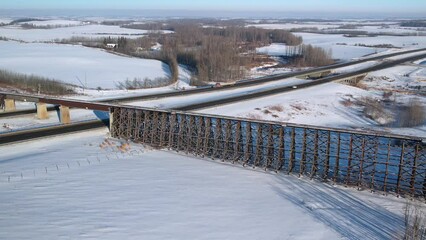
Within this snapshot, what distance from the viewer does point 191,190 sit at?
22.2 metres

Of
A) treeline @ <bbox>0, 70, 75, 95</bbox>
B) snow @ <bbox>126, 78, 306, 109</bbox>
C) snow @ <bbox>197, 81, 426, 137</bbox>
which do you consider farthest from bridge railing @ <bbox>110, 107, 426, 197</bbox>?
treeline @ <bbox>0, 70, 75, 95</bbox>

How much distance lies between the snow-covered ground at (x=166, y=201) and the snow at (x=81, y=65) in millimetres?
34667

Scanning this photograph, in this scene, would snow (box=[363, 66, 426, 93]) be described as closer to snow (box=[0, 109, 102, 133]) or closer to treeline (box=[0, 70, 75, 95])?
snow (box=[0, 109, 102, 133])

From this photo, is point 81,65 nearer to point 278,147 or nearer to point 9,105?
point 9,105

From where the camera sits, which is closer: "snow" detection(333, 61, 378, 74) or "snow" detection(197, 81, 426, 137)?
"snow" detection(197, 81, 426, 137)

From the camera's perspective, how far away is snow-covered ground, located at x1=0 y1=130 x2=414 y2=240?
57.8 ft

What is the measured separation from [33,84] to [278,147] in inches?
1379

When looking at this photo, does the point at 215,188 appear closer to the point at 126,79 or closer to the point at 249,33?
the point at 126,79

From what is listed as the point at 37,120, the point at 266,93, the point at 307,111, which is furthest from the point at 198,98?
the point at 37,120

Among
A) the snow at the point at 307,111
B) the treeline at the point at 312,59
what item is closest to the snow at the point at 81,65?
the snow at the point at 307,111

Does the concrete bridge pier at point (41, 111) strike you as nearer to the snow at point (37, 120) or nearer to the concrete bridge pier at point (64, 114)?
the snow at point (37, 120)

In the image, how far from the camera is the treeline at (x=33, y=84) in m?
49.2

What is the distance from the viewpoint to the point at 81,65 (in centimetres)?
7794

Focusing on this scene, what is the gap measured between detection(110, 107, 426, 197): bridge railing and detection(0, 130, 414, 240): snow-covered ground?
44.2 inches
